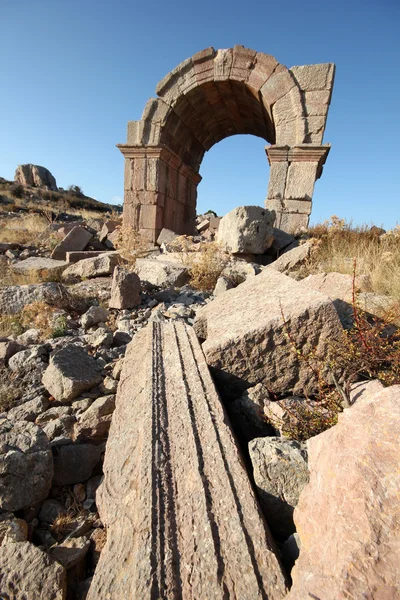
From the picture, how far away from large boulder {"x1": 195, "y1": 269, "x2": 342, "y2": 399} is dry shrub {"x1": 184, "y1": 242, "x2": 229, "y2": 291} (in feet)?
6.09

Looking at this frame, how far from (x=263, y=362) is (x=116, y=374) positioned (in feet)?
3.69

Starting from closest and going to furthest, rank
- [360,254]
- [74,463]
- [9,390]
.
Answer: [74,463], [9,390], [360,254]

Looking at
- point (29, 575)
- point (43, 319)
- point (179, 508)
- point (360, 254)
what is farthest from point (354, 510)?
point (360, 254)

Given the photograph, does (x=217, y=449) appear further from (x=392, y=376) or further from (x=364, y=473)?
(x=392, y=376)

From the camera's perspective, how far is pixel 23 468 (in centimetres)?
137

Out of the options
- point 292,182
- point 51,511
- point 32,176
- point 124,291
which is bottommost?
point 51,511

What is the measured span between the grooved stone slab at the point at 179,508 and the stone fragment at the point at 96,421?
184 millimetres

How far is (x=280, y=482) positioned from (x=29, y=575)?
0.95 meters

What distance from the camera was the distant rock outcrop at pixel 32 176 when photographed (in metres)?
30.2

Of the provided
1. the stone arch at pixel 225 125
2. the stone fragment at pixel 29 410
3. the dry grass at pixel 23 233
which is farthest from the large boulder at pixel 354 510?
the dry grass at pixel 23 233

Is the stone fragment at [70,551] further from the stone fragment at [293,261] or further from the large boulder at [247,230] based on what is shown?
the large boulder at [247,230]

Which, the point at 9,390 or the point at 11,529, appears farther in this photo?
the point at 9,390

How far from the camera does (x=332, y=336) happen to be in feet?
5.65

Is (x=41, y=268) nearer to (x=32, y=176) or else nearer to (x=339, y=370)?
(x=339, y=370)
